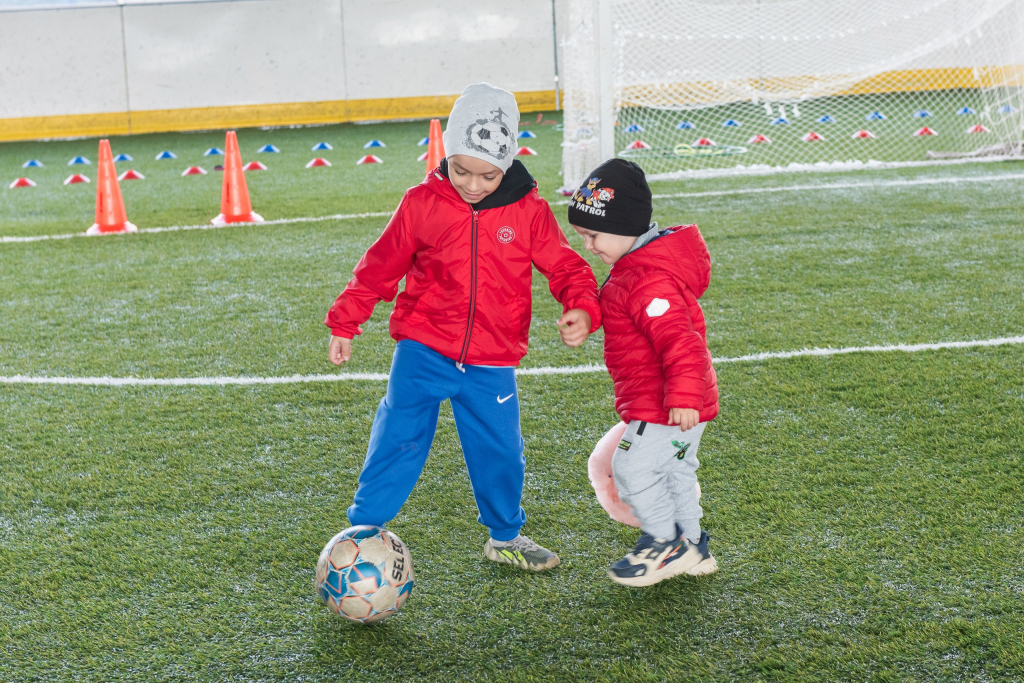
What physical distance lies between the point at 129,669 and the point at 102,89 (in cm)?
1751

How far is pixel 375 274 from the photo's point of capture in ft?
8.57

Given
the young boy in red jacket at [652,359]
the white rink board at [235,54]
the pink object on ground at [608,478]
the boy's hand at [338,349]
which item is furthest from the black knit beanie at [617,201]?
the white rink board at [235,54]

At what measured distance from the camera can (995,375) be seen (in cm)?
403

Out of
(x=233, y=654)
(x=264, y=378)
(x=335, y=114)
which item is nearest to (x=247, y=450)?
(x=264, y=378)

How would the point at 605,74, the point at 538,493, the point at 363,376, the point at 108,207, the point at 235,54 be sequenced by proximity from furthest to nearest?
the point at 235,54 → the point at 605,74 → the point at 108,207 → the point at 363,376 → the point at 538,493

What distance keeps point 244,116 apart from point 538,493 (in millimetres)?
16358

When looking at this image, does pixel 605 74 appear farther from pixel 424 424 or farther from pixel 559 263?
pixel 424 424

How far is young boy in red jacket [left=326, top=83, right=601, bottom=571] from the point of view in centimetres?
255

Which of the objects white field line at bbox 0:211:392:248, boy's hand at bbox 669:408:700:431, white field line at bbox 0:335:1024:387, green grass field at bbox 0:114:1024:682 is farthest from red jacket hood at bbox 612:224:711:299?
white field line at bbox 0:211:392:248

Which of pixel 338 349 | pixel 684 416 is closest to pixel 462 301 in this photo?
pixel 338 349

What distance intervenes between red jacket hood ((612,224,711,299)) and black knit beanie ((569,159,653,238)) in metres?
0.07

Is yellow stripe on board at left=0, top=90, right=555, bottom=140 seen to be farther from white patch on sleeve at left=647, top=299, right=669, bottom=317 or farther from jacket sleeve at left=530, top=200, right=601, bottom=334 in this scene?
white patch on sleeve at left=647, top=299, right=669, bottom=317

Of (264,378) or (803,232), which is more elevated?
(803,232)

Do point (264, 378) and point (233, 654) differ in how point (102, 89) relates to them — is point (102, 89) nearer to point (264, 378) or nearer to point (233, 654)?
point (264, 378)
